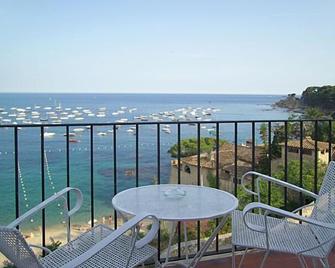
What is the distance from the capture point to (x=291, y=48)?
78.6 feet

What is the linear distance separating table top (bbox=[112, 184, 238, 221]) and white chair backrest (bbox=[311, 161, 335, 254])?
52 cm

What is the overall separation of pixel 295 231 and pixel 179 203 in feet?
2.53

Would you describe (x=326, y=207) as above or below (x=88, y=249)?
above

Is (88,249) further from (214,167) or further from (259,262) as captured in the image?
(214,167)

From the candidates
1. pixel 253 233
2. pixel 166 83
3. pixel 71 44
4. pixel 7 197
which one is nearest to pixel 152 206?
pixel 253 233

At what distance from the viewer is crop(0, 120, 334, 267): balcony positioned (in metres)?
2.83

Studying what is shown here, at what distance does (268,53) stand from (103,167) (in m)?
15.4

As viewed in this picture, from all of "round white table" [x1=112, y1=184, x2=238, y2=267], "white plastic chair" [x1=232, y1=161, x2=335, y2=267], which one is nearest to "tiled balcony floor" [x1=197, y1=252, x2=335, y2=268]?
"white plastic chair" [x1=232, y1=161, x2=335, y2=267]

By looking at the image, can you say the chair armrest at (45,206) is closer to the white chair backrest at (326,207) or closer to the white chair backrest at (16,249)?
the white chair backrest at (16,249)

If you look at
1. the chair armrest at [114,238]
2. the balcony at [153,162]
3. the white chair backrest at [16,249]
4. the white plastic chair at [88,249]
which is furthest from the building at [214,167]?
the white chair backrest at [16,249]

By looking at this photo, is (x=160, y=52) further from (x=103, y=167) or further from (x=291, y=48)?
(x=103, y=167)

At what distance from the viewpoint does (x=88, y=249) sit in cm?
200

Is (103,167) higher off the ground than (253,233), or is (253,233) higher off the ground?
(253,233)

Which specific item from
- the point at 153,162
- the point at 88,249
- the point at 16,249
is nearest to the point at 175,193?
the point at 88,249
